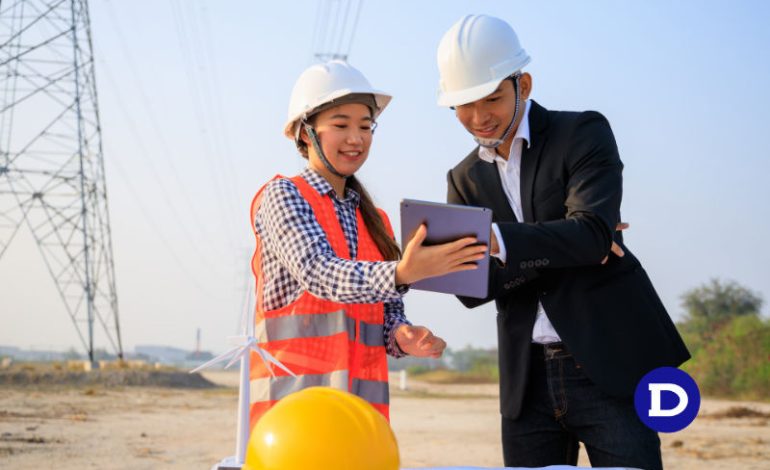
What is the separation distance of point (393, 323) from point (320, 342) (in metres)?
0.46

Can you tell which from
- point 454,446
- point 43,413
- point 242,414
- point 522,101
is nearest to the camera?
point 242,414

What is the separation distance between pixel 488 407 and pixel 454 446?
317 inches

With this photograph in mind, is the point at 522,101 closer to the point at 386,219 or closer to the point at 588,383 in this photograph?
the point at 386,219

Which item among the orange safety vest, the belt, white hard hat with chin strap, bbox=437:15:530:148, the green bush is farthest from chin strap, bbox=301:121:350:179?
the green bush

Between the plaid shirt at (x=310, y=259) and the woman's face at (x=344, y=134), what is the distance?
0.32 ft

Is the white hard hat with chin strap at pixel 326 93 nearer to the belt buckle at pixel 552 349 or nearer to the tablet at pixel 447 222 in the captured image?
the tablet at pixel 447 222

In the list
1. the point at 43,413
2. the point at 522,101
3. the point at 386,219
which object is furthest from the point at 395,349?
the point at 43,413

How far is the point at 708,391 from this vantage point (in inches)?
883

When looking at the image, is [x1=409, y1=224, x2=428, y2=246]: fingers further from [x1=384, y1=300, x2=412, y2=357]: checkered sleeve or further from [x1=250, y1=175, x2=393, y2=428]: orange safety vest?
[x1=384, y1=300, x2=412, y2=357]: checkered sleeve

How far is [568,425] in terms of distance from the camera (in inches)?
120

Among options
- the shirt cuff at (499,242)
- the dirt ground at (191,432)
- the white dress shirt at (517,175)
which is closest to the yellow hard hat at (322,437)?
the shirt cuff at (499,242)

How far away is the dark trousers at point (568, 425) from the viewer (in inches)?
114

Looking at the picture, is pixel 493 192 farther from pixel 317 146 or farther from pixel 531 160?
pixel 317 146

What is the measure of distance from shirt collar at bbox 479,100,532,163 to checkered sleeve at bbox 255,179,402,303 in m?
0.88
